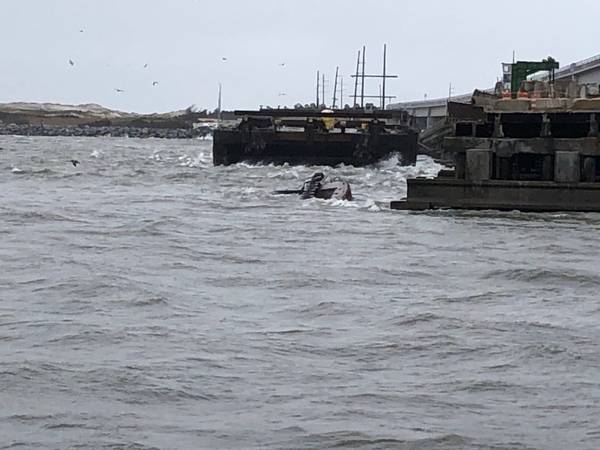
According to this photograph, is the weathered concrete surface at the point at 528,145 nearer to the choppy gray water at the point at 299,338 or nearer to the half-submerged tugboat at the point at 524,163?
the half-submerged tugboat at the point at 524,163

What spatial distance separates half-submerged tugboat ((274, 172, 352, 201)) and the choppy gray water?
955 cm

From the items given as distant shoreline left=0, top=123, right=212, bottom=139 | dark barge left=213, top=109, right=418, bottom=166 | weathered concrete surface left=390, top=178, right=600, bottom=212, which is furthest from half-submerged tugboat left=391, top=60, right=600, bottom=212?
distant shoreline left=0, top=123, right=212, bottom=139

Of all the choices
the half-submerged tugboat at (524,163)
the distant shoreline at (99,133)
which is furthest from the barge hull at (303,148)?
the distant shoreline at (99,133)

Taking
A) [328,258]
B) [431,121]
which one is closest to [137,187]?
[328,258]

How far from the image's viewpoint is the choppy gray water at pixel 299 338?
9.46 m

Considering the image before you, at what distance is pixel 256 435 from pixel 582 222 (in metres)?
17.9

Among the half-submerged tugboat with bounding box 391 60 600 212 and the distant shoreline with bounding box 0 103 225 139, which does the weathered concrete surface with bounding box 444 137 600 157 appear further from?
the distant shoreline with bounding box 0 103 225 139

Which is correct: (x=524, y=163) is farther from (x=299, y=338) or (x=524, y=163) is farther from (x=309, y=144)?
(x=309, y=144)

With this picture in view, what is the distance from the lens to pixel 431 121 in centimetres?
11381

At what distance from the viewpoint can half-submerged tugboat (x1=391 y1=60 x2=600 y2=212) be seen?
2809 centimetres

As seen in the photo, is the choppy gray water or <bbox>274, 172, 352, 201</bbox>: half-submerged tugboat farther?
<bbox>274, 172, 352, 201</bbox>: half-submerged tugboat

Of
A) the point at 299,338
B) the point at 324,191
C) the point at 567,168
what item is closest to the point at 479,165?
the point at 567,168

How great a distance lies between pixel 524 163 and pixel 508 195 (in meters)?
3.04

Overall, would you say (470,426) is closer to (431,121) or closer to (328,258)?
(328,258)
